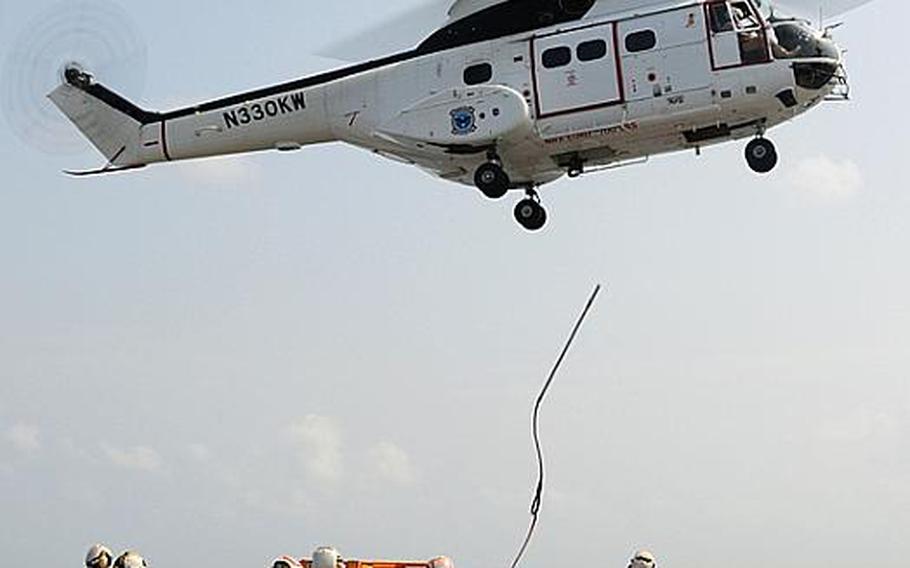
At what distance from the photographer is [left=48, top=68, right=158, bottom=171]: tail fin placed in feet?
112

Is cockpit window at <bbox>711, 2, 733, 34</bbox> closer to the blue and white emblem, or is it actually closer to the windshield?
the windshield

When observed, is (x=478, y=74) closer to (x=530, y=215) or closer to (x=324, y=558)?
(x=530, y=215)

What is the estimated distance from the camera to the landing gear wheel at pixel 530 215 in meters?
32.6

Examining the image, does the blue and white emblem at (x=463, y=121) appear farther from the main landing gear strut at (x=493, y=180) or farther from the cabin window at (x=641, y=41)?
the cabin window at (x=641, y=41)

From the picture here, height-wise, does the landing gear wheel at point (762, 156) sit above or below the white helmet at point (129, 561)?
above

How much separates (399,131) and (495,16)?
8.69ft

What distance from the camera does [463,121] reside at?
31.5m

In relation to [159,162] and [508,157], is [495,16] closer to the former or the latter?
[508,157]

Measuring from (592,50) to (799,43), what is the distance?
3482mm

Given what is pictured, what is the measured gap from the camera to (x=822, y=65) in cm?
3039

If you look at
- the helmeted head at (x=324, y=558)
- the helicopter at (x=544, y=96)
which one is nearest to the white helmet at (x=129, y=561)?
the helmeted head at (x=324, y=558)

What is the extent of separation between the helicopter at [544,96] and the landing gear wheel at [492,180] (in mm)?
25

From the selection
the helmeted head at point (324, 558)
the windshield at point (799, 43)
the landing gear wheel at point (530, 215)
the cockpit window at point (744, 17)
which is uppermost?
the cockpit window at point (744, 17)

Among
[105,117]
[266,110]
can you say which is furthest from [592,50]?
[105,117]
